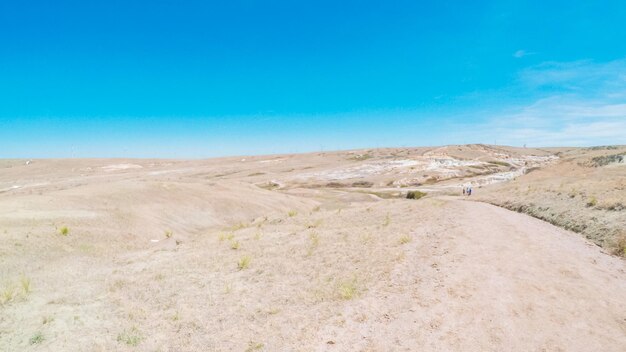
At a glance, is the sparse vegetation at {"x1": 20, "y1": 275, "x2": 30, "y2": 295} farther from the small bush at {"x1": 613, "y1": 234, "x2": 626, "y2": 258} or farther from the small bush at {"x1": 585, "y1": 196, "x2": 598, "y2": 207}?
the small bush at {"x1": 585, "y1": 196, "x2": 598, "y2": 207}

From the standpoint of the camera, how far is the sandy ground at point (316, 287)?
415 inches

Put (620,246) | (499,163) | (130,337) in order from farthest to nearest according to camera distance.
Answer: (499,163) < (620,246) < (130,337)

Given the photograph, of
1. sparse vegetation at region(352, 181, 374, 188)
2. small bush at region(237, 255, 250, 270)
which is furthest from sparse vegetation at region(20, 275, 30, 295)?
sparse vegetation at region(352, 181, 374, 188)

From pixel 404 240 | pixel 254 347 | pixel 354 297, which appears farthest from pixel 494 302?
pixel 404 240

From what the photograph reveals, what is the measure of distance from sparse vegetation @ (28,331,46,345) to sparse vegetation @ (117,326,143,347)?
2.21m

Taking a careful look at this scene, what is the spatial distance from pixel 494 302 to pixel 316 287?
6.33m

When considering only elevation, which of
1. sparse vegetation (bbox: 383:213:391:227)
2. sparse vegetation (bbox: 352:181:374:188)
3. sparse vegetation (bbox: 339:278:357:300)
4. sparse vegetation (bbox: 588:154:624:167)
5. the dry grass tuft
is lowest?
sparse vegetation (bbox: 352:181:374:188)

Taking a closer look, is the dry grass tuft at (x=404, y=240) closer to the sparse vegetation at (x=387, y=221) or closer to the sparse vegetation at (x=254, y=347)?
the sparse vegetation at (x=387, y=221)

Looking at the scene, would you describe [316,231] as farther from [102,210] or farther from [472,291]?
[102,210]

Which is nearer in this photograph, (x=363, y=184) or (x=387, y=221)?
(x=387, y=221)

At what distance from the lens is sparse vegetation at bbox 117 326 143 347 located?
11297 mm

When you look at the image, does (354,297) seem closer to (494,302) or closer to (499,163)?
(494,302)

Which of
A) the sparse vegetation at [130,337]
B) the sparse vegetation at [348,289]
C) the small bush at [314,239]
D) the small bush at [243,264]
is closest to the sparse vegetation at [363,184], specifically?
the small bush at [314,239]

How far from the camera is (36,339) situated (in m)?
11.4
